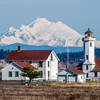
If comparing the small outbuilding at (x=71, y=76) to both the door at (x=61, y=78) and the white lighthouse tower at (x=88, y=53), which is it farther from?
the white lighthouse tower at (x=88, y=53)

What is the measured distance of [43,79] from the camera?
301 ft

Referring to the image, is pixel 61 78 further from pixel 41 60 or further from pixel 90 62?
pixel 90 62

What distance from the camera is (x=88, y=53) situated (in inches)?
3927

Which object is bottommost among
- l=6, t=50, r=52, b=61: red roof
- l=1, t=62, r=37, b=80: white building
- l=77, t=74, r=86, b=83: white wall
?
l=77, t=74, r=86, b=83: white wall

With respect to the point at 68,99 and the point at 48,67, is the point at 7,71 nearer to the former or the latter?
the point at 48,67

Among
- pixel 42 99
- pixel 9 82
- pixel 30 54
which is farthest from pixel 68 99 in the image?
pixel 30 54

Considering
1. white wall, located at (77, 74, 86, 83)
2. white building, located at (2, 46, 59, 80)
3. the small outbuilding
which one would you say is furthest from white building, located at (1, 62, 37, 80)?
white wall, located at (77, 74, 86, 83)

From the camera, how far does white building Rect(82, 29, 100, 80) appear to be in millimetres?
98312

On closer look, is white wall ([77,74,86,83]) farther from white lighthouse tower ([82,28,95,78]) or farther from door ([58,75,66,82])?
white lighthouse tower ([82,28,95,78])

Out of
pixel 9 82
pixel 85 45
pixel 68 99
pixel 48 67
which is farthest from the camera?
pixel 85 45

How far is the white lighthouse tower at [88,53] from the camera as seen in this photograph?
99.0 metres

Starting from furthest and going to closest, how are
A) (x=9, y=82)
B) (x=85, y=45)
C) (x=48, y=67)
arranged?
(x=85, y=45)
(x=48, y=67)
(x=9, y=82)

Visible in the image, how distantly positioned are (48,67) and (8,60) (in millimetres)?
7395

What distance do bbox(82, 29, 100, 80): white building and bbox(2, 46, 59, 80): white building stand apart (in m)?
6.62
